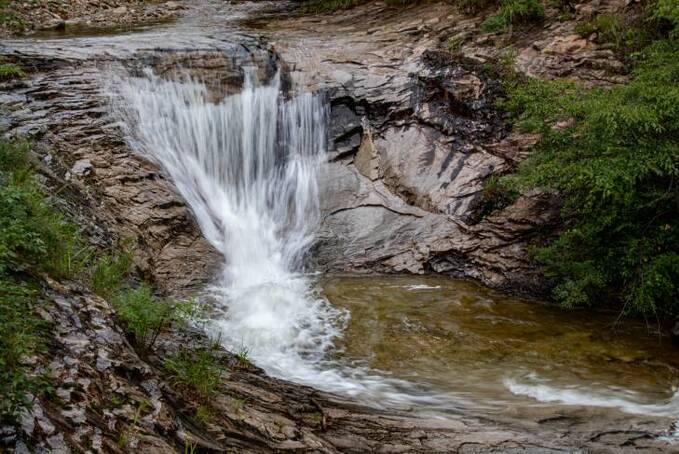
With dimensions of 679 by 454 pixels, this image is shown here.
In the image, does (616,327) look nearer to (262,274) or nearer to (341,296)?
(341,296)

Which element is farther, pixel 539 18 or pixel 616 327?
pixel 539 18

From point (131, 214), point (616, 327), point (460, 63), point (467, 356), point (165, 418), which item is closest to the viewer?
point (165, 418)

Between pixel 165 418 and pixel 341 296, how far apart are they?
169 inches

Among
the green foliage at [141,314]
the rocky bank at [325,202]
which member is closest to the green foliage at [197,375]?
the rocky bank at [325,202]

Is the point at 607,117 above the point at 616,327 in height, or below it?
above

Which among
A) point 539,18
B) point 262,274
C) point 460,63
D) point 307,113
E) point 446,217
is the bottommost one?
point 262,274

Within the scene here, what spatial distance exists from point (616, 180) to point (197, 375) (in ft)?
15.4

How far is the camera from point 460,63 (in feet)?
31.8

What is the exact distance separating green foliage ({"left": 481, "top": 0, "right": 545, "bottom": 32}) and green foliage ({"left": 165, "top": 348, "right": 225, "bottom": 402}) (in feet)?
25.8

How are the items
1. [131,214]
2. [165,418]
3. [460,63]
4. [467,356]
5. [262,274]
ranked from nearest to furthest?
[165,418] < [467,356] < [131,214] < [262,274] < [460,63]

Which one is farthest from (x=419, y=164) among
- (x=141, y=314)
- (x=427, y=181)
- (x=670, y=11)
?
(x=141, y=314)

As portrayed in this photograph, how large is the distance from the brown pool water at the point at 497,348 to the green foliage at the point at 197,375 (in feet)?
6.34

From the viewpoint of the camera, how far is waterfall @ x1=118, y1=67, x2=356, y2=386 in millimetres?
7801

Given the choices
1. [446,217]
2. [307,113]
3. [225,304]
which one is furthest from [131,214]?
[446,217]
